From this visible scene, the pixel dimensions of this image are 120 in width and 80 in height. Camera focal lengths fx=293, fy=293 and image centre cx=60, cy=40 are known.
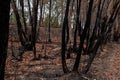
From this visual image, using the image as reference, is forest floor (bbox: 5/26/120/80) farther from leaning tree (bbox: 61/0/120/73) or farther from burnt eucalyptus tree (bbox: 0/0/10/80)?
burnt eucalyptus tree (bbox: 0/0/10/80)

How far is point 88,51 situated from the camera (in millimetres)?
13852

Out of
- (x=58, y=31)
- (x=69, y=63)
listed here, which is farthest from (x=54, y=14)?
(x=69, y=63)

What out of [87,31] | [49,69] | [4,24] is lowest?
[49,69]

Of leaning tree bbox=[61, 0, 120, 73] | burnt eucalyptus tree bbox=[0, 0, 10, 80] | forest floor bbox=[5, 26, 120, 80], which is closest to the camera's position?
burnt eucalyptus tree bbox=[0, 0, 10, 80]

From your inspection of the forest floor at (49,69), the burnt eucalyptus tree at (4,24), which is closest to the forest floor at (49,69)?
the forest floor at (49,69)

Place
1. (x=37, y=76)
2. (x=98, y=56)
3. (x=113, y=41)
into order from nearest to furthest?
(x=37, y=76) → (x=98, y=56) → (x=113, y=41)

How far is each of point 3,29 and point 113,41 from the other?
59.6 ft

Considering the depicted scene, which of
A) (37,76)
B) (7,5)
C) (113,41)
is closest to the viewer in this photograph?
(7,5)

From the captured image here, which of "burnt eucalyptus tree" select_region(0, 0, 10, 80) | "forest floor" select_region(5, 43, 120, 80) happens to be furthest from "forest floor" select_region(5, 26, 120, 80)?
"burnt eucalyptus tree" select_region(0, 0, 10, 80)

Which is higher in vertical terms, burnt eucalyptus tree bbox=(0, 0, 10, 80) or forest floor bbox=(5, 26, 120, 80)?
burnt eucalyptus tree bbox=(0, 0, 10, 80)

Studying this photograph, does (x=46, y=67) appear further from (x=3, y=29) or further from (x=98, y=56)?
(x=3, y=29)

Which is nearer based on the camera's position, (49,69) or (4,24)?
(4,24)

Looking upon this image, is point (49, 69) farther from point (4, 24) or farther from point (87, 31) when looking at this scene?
point (4, 24)

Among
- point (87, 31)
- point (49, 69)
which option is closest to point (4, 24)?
point (49, 69)
